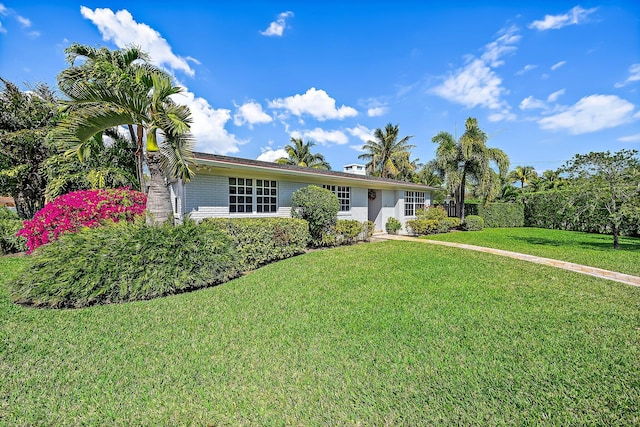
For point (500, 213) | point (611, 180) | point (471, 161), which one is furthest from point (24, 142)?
point (500, 213)

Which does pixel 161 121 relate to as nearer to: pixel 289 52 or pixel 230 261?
pixel 230 261

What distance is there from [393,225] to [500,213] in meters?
11.8

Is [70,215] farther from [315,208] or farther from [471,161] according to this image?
[471,161]

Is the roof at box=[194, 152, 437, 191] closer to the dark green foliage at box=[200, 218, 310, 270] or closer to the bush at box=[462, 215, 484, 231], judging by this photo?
the dark green foliage at box=[200, 218, 310, 270]

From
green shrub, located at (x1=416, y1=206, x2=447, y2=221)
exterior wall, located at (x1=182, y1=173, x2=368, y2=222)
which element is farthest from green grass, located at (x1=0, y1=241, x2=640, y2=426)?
green shrub, located at (x1=416, y1=206, x2=447, y2=221)

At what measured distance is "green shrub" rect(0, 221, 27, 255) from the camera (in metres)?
11.0

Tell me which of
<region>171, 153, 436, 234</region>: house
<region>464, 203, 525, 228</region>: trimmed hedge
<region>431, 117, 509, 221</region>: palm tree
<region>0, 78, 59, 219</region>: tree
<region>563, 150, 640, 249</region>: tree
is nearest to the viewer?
<region>171, 153, 436, 234</region>: house

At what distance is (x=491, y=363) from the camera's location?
321cm

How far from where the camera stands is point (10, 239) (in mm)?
11102

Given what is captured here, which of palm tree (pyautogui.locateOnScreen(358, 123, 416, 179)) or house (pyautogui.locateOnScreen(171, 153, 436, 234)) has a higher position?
palm tree (pyautogui.locateOnScreen(358, 123, 416, 179))

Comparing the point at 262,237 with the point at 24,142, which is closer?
the point at 262,237

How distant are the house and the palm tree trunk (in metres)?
1.33

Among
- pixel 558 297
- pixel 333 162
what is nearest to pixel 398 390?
pixel 558 297

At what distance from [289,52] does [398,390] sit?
16.9m
